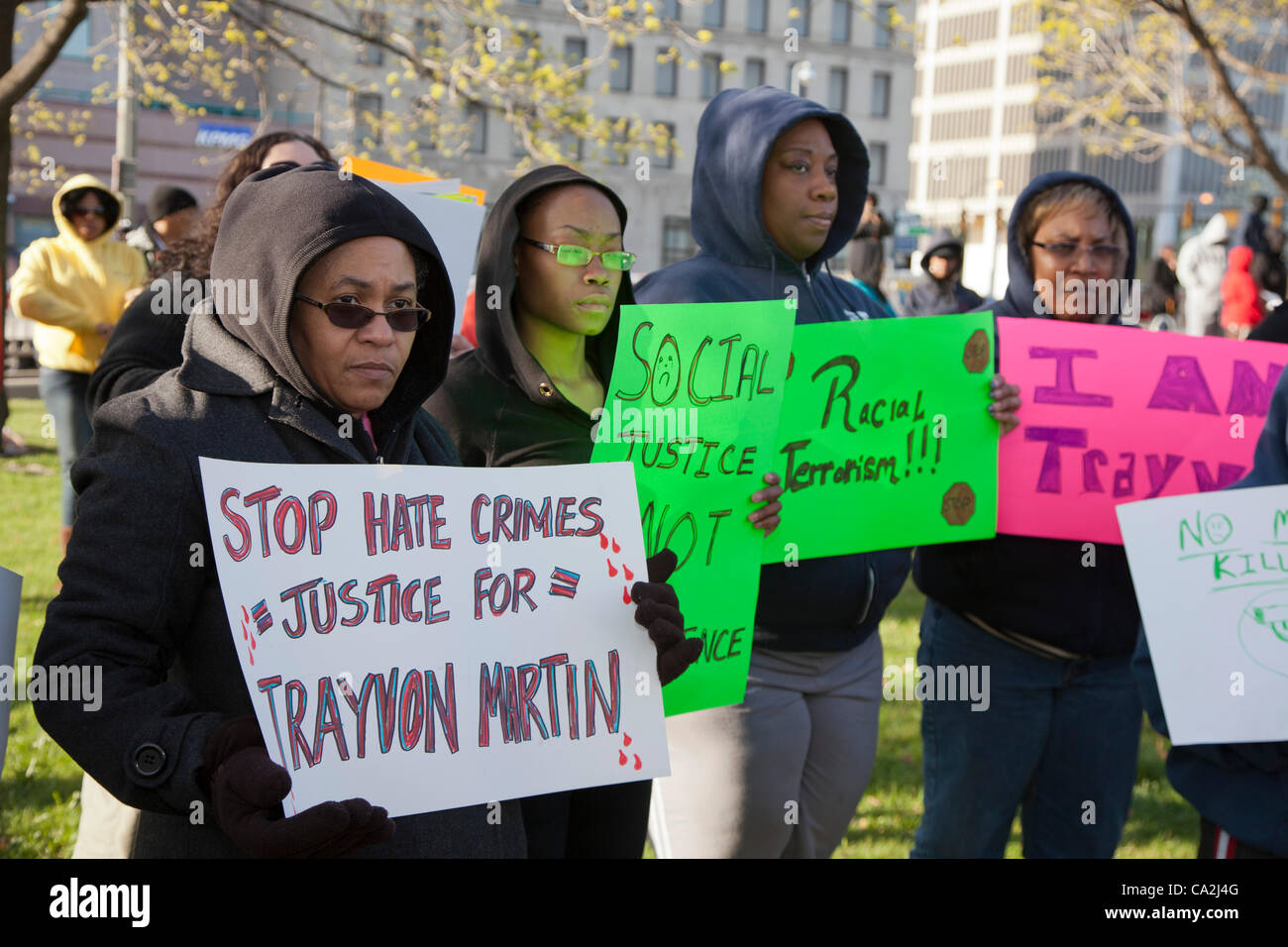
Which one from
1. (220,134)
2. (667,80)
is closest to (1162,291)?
(220,134)

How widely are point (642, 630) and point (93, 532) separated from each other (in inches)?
37.7

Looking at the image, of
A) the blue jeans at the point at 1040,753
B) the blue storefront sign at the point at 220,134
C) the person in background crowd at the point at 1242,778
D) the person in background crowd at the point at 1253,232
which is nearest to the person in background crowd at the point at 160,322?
the blue jeans at the point at 1040,753

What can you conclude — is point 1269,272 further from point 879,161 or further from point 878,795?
point 879,161

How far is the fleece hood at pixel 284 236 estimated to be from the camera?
210 cm

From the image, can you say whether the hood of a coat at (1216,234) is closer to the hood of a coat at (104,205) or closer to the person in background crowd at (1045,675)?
the hood of a coat at (104,205)

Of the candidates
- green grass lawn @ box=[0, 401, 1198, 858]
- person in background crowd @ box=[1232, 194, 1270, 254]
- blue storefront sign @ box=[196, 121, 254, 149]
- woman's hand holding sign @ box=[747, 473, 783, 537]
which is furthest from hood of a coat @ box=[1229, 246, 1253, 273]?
blue storefront sign @ box=[196, 121, 254, 149]

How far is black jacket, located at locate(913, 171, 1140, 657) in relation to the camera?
11.5 feet

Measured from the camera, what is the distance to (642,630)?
2.49 m

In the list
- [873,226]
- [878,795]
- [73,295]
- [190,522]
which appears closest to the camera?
[190,522]

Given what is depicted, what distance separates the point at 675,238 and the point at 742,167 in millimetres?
52607

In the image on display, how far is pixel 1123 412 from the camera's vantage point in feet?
12.2

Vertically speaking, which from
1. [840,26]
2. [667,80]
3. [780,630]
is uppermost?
[840,26]

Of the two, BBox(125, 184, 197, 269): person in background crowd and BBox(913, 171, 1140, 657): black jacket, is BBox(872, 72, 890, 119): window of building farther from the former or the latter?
BBox(913, 171, 1140, 657): black jacket
